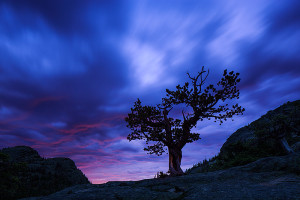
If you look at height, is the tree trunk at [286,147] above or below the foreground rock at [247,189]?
above

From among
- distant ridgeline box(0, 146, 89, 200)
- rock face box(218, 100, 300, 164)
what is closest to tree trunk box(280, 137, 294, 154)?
rock face box(218, 100, 300, 164)

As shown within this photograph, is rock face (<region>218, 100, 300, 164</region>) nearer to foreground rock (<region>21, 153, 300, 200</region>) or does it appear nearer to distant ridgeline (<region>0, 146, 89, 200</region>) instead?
foreground rock (<region>21, 153, 300, 200</region>)

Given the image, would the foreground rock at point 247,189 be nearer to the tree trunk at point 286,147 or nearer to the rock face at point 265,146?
the tree trunk at point 286,147

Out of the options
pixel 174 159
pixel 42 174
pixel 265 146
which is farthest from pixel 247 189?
pixel 42 174

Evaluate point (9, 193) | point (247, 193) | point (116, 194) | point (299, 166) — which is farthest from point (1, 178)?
point (299, 166)

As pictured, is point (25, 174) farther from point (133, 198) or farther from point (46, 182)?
point (133, 198)

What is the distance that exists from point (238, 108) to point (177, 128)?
228 inches

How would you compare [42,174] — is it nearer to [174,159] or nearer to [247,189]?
[174,159]

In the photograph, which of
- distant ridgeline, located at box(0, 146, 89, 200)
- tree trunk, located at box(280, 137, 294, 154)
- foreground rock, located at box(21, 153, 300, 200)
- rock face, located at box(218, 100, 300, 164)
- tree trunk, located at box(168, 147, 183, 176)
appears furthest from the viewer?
distant ridgeline, located at box(0, 146, 89, 200)

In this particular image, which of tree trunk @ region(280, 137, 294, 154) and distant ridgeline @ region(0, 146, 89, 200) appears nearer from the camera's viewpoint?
tree trunk @ region(280, 137, 294, 154)

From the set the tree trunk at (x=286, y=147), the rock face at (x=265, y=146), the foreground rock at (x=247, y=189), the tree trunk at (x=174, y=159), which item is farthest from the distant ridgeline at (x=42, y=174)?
the tree trunk at (x=286, y=147)

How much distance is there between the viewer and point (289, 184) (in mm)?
5352

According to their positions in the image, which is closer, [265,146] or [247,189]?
[247,189]

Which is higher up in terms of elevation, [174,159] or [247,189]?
[174,159]
